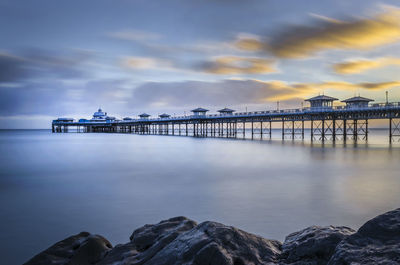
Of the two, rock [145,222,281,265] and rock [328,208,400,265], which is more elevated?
rock [328,208,400,265]

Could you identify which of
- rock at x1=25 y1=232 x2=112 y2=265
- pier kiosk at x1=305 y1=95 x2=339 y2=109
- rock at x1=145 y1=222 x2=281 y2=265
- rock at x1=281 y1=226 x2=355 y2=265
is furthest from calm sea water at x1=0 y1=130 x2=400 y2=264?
pier kiosk at x1=305 y1=95 x2=339 y2=109

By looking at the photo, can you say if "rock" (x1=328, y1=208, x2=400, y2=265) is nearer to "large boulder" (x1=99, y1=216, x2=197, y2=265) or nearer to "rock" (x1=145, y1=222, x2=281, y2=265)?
"rock" (x1=145, y1=222, x2=281, y2=265)

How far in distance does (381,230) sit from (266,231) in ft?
14.9

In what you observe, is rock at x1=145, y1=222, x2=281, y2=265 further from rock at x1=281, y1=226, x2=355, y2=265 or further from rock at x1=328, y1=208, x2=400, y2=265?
rock at x1=328, y1=208, x2=400, y2=265

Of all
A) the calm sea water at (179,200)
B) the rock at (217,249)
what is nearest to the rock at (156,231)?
the rock at (217,249)

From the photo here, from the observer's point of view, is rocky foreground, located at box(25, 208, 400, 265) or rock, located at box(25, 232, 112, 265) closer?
rocky foreground, located at box(25, 208, 400, 265)

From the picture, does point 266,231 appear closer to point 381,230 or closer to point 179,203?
point 179,203

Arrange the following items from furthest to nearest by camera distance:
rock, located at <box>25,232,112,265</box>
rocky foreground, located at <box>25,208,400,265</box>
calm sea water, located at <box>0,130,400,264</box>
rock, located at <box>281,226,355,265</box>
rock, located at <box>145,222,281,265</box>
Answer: calm sea water, located at <box>0,130,400,264</box>
rock, located at <box>25,232,112,265</box>
rock, located at <box>281,226,355,265</box>
rock, located at <box>145,222,281,265</box>
rocky foreground, located at <box>25,208,400,265</box>

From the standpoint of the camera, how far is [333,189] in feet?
41.2

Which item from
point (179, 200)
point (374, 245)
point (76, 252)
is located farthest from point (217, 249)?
point (179, 200)

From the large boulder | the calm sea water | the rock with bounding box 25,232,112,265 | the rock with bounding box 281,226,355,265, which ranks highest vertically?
the rock with bounding box 281,226,355,265

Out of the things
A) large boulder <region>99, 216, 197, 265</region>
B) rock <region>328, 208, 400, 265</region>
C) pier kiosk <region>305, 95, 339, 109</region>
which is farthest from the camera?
pier kiosk <region>305, 95, 339, 109</region>

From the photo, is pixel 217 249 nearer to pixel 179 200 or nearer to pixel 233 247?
pixel 233 247

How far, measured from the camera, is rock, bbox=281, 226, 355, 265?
3.43 metres
